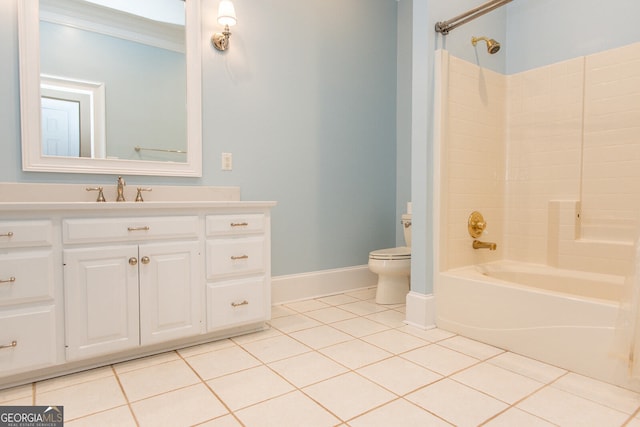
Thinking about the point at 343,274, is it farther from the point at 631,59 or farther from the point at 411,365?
the point at 631,59

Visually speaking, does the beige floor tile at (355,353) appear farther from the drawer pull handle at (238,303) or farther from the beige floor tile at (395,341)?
the drawer pull handle at (238,303)

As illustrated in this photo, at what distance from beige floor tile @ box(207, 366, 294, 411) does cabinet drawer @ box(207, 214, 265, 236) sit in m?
0.68

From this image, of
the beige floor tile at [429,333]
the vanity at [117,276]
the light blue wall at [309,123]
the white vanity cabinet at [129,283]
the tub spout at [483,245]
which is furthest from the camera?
the light blue wall at [309,123]

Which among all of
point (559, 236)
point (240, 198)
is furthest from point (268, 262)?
point (559, 236)

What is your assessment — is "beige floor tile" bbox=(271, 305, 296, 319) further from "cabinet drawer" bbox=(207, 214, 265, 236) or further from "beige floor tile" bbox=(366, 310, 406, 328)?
"cabinet drawer" bbox=(207, 214, 265, 236)

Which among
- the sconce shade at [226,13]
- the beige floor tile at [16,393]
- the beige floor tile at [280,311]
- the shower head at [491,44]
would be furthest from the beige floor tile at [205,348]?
the shower head at [491,44]

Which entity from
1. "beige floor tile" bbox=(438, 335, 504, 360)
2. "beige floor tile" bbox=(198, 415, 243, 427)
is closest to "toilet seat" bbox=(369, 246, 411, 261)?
"beige floor tile" bbox=(438, 335, 504, 360)

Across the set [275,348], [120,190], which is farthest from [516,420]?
[120,190]

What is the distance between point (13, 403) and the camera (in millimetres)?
1377

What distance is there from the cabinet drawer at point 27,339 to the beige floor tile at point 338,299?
1.67m

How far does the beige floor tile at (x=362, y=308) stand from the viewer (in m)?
2.51

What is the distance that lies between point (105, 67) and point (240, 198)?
1023 mm

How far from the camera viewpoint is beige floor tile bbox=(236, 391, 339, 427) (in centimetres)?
126

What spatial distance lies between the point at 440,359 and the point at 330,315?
828mm
